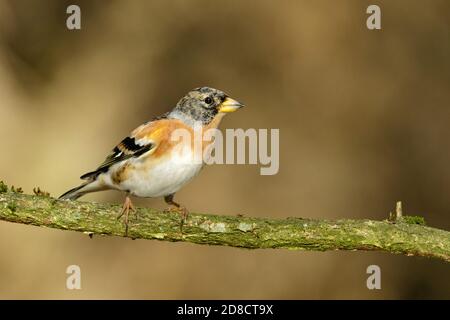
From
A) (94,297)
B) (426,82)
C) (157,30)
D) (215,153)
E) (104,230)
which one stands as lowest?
Result: (94,297)

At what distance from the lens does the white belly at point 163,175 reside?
20.6 ft

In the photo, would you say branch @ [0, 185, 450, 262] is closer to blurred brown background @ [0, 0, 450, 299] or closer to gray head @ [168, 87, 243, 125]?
gray head @ [168, 87, 243, 125]

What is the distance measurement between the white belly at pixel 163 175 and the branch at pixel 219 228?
0.38 metres

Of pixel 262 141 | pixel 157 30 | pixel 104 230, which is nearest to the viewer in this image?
pixel 104 230

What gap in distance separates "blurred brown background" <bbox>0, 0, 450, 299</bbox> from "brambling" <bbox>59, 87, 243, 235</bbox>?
3.91 meters

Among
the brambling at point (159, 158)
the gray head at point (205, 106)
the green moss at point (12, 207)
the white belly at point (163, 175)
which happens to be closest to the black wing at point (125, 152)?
the brambling at point (159, 158)

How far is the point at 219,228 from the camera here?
5910mm

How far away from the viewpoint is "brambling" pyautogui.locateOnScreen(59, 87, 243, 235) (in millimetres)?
6316

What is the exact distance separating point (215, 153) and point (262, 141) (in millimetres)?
3501

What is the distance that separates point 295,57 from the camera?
1125 centimetres

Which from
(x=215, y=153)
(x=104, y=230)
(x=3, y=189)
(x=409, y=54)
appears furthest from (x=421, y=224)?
(x=409, y=54)

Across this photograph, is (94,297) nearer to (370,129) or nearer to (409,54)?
(370,129)

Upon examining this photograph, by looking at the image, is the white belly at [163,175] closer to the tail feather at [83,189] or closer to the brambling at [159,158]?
the brambling at [159,158]

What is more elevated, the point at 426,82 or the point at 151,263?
the point at 426,82
